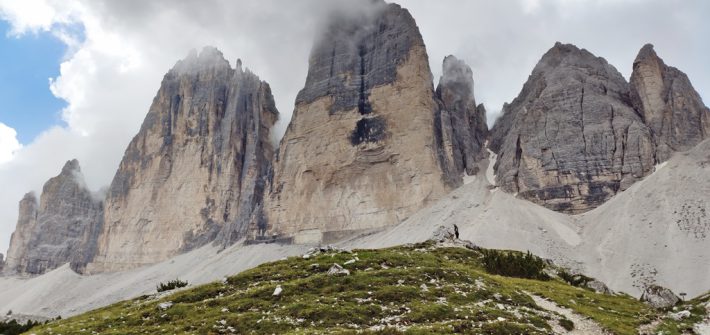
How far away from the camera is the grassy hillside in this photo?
24.2 meters

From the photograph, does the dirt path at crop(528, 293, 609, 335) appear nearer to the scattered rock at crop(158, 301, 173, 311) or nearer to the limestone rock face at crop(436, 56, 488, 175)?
the scattered rock at crop(158, 301, 173, 311)

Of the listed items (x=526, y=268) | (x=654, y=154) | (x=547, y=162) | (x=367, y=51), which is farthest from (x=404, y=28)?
(x=526, y=268)

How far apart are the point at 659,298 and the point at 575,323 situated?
11.7 meters

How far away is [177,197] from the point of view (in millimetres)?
196000

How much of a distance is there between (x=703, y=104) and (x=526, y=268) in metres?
125

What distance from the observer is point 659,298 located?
116 feet

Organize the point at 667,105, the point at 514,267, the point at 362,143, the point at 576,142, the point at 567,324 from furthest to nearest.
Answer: the point at 362,143 < the point at 667,105 < the point at 576,142 < the point at 514,267 < the point at 567,324

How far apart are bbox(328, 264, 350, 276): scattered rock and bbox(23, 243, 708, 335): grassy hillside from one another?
357 millimetres

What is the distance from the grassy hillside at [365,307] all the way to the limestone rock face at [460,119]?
117m

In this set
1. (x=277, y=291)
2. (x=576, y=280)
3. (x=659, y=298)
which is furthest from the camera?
(x=576, y=280)

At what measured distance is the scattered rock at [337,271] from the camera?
3338cm

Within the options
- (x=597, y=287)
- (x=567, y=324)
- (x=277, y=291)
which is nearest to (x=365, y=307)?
(x=277, y=291)

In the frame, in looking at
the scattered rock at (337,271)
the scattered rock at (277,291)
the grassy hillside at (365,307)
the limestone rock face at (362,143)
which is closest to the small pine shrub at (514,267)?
the grassy hillside at (365,307)

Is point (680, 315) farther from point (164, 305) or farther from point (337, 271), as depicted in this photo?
point (164, 305)
